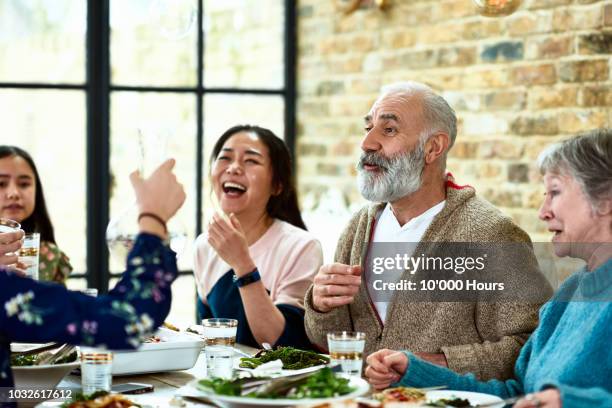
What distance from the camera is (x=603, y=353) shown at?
85.8 inches

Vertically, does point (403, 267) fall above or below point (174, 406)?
above

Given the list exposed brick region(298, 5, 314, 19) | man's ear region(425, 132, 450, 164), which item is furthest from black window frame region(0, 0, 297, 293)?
man's ear region(425, 132, 450, 164)

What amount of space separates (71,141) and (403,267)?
2970 millimetres

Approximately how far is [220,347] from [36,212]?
2.22 metres

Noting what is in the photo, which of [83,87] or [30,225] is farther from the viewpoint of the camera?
[83,87]

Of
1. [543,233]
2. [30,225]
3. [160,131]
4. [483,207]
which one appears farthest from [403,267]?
[30,225]

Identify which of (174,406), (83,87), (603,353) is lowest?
(174,406)

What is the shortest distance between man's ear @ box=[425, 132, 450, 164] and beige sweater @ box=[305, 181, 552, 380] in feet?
0.34

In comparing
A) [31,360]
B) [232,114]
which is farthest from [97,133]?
[31,360]

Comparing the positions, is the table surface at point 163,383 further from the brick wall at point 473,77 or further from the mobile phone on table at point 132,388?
the brick wall at point 473,77

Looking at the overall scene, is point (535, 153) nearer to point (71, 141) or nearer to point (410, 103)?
point (410, 103)

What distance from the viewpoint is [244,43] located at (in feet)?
19.3

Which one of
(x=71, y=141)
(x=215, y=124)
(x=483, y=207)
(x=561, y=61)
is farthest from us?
(x=215, y=124)

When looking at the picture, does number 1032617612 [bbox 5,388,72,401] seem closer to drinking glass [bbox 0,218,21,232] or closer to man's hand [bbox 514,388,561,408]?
drinking glass [bbox 0,218,21,232]
